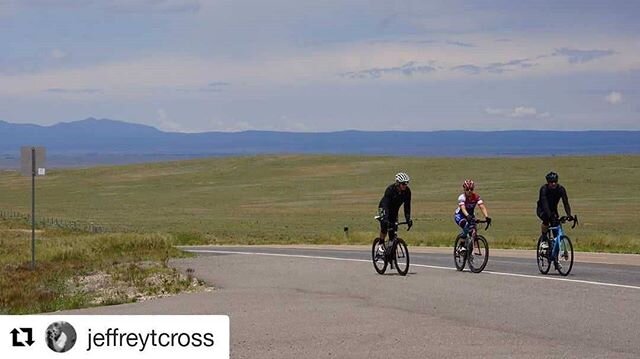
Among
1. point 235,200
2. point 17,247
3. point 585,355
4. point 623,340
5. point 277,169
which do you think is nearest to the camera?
point 585,355

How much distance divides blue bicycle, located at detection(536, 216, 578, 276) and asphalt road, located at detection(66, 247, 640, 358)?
0.32 m

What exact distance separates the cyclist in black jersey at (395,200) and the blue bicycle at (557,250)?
7.93 feet

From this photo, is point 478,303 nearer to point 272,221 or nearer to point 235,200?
point 272,221

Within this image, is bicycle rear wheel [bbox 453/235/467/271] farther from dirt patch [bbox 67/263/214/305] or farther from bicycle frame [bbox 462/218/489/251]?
dirt patch [bbox 67/263/214/305]

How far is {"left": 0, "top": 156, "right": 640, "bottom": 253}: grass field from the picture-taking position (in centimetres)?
4509

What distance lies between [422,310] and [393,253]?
15.8 ft

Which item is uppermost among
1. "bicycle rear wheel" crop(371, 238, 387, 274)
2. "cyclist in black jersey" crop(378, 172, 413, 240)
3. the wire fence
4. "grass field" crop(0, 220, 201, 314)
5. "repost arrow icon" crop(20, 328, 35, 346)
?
"cyclist in black jersey" crop(378, 172, 413, 240)

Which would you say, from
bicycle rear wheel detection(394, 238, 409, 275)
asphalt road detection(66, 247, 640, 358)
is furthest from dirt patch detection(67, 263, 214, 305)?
bicycle rear wheel detection(394, 238, 409, 275)

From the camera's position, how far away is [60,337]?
6.45 m

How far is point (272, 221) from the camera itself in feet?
189

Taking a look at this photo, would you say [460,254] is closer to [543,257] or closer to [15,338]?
[543,257]

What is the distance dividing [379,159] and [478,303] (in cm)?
10548

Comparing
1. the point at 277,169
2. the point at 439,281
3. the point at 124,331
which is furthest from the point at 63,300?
the point at 277,169

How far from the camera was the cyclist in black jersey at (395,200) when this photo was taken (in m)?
17.8
